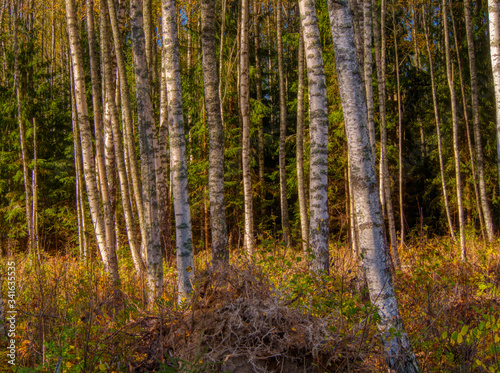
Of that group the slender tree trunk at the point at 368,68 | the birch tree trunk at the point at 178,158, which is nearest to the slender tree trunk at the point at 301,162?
the slender tree trunk at the point at 368,68

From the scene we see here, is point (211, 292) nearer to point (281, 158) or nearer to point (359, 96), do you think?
point (359, 96)

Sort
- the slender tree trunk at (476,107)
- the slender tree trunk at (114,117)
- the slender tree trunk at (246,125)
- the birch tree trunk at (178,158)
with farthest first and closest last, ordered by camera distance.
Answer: the slender tree trunk at (476,107) < the slender tree trunk at (246,125) < the slender tree trunk at (114,117) < the birch tree trunk at (178,158)

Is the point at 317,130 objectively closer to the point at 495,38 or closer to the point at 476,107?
the point at 495,38

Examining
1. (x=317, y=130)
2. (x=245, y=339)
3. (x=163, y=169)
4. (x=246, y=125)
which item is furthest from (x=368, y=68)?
(x=245, y=339)

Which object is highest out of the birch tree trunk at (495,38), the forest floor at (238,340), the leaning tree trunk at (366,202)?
the birch tree trunk at (495,38)

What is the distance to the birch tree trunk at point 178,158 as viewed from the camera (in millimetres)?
4559

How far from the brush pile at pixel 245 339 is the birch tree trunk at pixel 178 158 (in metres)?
1.37

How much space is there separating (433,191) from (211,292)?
14033 mm

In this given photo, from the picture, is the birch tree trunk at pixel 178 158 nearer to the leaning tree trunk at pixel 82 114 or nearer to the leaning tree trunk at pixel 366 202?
the leaning tree trunk at pixel 82 114

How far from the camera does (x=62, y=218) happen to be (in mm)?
14742

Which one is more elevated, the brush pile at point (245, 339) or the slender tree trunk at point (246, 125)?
the slender tree trunk at point (246, 125)

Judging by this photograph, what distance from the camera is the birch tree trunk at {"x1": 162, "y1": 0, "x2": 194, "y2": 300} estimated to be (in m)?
4.56

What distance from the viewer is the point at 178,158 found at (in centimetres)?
470

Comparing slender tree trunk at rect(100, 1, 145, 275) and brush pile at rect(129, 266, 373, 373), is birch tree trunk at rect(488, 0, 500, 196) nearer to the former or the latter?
brush pile at rect(129, 266, 373, 373)
